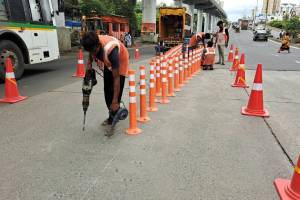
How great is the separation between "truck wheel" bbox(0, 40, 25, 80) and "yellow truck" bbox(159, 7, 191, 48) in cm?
1547

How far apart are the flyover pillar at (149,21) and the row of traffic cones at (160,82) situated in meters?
26.7

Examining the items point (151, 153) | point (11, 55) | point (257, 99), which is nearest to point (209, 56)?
point (257, 99)

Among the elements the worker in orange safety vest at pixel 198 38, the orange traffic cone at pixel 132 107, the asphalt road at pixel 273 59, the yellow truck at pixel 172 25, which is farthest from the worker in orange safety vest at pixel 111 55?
the yellow truck at pixel 172 25

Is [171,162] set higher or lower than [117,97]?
lower

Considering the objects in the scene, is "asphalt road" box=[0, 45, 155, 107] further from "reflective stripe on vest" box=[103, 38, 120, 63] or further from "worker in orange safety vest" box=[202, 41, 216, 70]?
"worker in orange safety vest" box=[202, 41, 216, 70]

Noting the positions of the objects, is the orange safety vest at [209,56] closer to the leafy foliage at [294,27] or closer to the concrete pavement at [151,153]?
the concrete pavement at [151,153]

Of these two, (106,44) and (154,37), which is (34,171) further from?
(154,37)

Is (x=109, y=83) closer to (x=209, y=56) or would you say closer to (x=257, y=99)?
(x=257, y=99)

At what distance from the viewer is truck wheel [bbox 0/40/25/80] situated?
820 centimetres

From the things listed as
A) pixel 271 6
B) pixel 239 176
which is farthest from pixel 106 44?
pixel 271 6

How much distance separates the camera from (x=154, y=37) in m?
38.1

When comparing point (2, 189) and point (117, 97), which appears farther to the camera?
Result: point (117, 97)

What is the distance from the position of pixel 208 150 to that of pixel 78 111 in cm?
297

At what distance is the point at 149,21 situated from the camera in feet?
122
